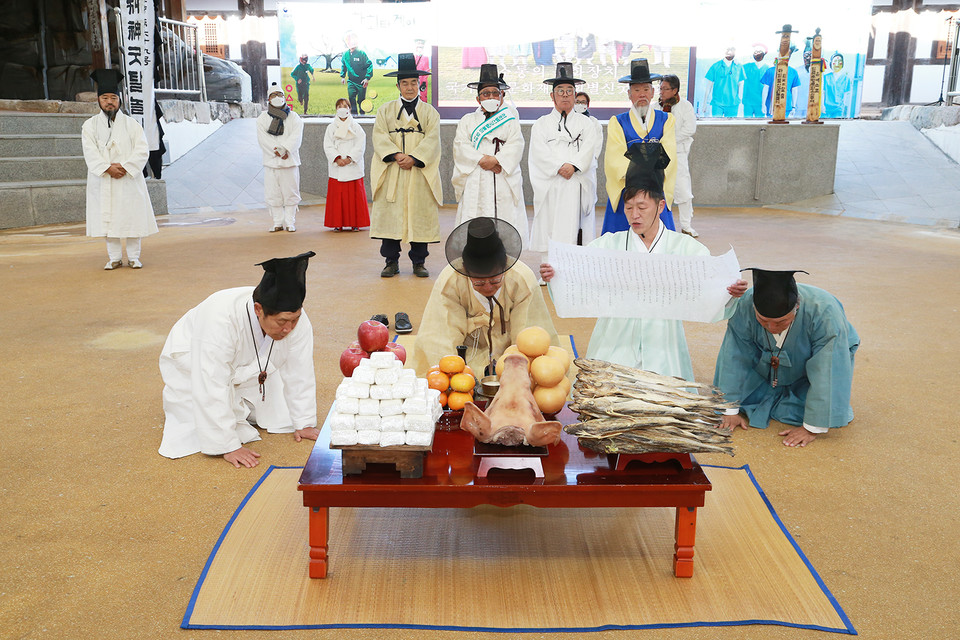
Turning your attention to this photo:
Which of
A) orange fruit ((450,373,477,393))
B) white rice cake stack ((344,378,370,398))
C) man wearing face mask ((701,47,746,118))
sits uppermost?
man wearing face mask ((701,47,746,118))

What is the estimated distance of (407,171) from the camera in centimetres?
642

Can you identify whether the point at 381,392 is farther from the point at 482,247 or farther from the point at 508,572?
the point at 482,247

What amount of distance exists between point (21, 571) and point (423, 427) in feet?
4.02

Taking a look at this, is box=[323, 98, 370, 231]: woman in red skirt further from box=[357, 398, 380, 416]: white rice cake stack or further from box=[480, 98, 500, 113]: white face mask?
box=[357, 398, 380, 416]: white rice cake stack

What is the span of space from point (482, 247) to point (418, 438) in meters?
0.83

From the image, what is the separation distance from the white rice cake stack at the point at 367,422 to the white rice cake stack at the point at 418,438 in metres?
0.08

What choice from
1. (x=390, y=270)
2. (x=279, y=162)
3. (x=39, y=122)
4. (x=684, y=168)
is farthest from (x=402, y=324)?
(x=39, y=122)

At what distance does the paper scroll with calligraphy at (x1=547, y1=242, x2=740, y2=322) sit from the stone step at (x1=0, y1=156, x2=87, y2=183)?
28.6ft

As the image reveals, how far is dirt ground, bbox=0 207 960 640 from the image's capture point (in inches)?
85.3

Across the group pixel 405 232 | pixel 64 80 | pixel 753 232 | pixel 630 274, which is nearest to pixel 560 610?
pixel 630 274

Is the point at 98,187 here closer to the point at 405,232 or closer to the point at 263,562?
the point at 405,232

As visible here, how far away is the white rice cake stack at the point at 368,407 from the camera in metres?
2.17

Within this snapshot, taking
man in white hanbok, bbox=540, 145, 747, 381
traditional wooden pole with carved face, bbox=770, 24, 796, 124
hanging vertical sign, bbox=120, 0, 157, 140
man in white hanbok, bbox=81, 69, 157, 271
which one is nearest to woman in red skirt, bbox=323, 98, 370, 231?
hanging vertical sign, bbox=120, 0, 157, 140

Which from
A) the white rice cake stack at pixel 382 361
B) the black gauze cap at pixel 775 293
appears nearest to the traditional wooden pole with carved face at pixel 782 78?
the black gauze cap at pixel 775 293
